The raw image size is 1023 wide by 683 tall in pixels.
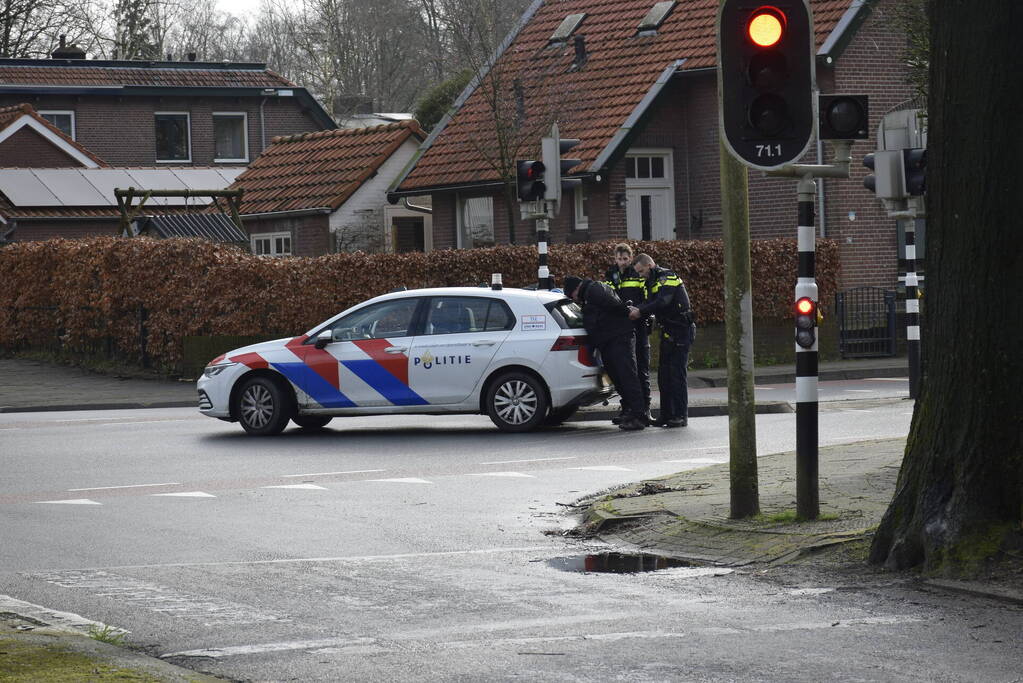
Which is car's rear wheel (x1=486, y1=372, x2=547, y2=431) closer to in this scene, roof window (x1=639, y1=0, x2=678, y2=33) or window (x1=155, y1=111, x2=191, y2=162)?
roof window (x1=639, y1=0, x2=678, y2=33)

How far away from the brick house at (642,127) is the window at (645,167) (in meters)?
0.03

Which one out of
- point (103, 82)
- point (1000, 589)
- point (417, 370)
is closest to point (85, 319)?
point (417, 370)

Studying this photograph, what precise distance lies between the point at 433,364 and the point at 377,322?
811mm

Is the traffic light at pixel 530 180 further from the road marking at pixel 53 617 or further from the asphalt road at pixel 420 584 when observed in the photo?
the road marking at pixel 53 617

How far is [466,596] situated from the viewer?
27.2 ft

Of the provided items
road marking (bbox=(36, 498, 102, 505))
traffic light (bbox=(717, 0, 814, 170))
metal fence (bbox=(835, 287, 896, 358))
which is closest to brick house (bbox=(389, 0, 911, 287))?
metal fence (bbox=(835, 287, 896, 358))

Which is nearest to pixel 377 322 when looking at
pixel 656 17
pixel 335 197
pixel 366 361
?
pixel 366 361

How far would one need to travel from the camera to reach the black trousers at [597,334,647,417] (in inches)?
671

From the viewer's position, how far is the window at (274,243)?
42750 millimetres

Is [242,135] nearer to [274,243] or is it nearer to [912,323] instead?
[274,243]

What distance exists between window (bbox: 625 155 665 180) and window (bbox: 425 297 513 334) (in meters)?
17.2

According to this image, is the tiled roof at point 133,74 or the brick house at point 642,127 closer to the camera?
the brick house at point 642,127

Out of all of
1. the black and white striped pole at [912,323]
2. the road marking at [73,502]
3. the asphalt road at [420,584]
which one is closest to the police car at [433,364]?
the asphalt road at [420,584]

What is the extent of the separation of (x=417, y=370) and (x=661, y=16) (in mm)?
19921
